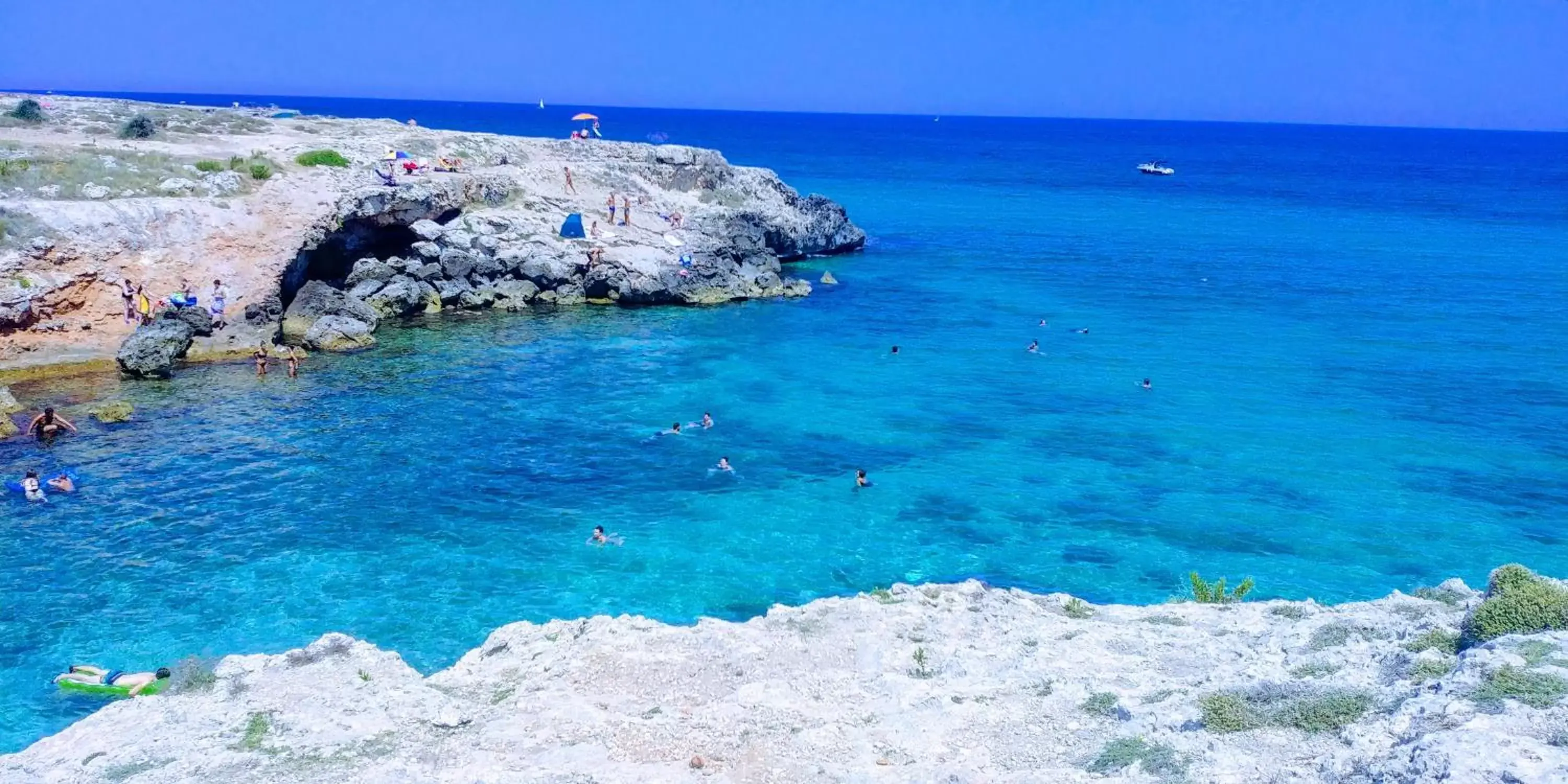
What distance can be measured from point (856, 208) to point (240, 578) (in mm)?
69736

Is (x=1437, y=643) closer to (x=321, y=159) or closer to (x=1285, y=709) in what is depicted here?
(x=1285, y=709)

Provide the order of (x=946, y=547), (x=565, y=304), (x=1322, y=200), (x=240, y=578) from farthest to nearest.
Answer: (x=1322, y=200), (x=565, y=304), (x=946, y=547), (x=240, y=578)

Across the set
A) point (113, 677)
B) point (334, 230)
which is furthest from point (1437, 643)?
point (334, 230)

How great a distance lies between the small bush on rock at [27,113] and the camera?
51.2 meters

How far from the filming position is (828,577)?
22766mm

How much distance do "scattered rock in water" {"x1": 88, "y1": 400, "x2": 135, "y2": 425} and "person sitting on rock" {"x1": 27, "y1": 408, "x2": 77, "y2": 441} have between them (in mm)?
901

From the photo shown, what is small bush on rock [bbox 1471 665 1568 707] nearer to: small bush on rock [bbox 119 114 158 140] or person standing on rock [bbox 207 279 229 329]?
person standing on rock [bbox 207 279 229 329]

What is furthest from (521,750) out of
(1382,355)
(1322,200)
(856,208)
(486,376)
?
(1322,200)

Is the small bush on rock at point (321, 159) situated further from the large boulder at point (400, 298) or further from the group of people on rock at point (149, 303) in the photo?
the group of people on rock at point (149, 303)

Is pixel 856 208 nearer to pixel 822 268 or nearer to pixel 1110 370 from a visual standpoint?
pixel 822 268

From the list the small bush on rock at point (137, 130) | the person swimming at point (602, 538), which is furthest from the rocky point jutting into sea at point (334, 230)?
the person swimming at point (602, 538)

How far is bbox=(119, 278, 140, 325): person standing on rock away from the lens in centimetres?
3628

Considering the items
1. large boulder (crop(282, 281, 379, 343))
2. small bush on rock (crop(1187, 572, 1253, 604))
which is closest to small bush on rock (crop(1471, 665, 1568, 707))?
small bush on rock (crop(1187, 572, 1253, 604))

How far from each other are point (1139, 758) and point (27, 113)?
5979cm
